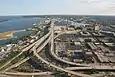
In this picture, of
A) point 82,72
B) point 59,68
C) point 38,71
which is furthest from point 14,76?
point 82,72

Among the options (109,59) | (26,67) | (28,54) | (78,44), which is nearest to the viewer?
(26,67)

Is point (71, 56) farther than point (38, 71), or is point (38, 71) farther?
point (71, 56)

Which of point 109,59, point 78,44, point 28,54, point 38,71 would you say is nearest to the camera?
point 38,71

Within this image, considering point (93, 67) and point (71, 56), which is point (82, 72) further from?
point (71, 56)

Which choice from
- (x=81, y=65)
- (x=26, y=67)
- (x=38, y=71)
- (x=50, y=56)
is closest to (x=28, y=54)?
(x=50, y=56)

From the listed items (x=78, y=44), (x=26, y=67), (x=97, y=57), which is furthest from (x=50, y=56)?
(x=78, y=44)

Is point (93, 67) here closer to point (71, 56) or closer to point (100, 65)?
point (100, 65)

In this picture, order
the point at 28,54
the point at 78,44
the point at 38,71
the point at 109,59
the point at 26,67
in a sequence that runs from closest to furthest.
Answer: the point at 38,71 < the point at 26,67 < the point at 109,59 < the point at 28,54 < the point at 78,44

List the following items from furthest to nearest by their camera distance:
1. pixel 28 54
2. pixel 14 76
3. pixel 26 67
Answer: pixel 28 54 < pixel 26 67 < pixel 14 76

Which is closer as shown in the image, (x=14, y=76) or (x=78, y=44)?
(x=14, y=76)
